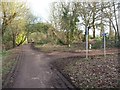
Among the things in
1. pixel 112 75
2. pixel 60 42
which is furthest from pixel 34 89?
pixel 60 42

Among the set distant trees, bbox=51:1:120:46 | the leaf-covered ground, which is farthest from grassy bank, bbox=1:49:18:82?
distant trees, bbox=51:1:120:46

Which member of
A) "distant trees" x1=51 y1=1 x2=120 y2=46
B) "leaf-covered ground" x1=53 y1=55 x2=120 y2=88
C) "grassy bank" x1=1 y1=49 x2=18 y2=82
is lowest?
"grassy bank" x1=1 y1=49 x2=18 y2=82

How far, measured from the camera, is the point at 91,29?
37.8 meters

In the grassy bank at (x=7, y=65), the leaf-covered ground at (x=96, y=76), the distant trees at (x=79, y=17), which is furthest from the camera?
the distant trees at (x=79, y=17)

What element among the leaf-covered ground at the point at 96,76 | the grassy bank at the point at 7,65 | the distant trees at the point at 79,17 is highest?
the distant trees at the point at 79,17

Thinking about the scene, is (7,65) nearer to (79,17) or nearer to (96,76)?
(96,76)

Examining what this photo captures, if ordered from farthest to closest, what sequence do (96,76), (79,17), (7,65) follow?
(79,17), (7,65), (96,76)

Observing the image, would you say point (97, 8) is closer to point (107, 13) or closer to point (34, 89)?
point (107, 13)

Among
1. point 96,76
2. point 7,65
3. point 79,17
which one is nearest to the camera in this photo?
point 96,76

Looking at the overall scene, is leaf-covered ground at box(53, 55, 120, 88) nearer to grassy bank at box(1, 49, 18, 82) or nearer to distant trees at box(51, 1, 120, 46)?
grassy bank at box(1, 49, 18, 82)

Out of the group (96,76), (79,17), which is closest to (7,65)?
(96,76)

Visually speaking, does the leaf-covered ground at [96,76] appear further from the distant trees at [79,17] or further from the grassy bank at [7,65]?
the distant trees at [79,17]

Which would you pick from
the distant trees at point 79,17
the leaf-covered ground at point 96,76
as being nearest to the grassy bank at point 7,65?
the leaf-covered ground at point 96,76

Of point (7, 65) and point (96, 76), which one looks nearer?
point (96, 76)
